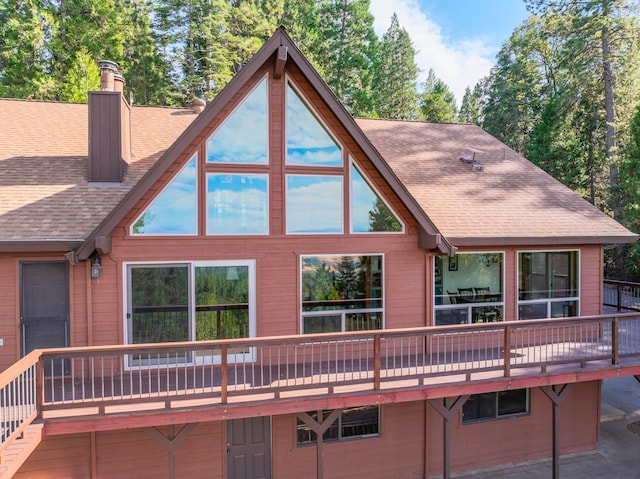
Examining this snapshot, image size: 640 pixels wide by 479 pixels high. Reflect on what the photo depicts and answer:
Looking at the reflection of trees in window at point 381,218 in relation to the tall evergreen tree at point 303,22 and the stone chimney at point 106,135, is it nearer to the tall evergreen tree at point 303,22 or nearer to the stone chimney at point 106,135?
the stone chimney at point 106,135

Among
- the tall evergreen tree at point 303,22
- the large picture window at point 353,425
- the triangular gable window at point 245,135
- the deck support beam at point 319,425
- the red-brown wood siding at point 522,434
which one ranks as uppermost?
the tall evergreen tree at point 303,22

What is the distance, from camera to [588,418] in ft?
28.9

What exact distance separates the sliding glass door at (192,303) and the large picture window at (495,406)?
15.2 feet

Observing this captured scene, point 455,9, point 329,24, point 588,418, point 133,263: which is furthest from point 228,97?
point 455,9

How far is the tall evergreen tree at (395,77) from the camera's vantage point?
103ft

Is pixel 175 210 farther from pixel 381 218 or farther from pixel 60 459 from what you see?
pixel 60 459

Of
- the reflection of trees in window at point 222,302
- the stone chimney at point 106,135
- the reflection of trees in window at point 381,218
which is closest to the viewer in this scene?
the reflection of trees in window at point 222,302

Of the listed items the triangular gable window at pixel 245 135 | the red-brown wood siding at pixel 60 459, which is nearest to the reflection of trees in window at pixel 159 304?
the red-brown wood siding at pixel 60 459

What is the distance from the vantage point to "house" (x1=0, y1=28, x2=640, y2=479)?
6.11m

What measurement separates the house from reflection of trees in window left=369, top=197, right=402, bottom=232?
55mm

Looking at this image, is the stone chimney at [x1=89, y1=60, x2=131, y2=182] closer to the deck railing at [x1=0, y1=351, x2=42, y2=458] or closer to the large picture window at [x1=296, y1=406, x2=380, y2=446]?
the deck railing at [x1=0, y1=351, x2=42, y2=458]

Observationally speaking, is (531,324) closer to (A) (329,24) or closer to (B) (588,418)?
(B) (588,418)

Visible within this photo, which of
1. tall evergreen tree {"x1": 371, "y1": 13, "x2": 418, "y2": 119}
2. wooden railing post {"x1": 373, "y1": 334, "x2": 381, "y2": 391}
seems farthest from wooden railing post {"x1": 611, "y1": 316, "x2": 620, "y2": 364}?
tall evergreen tree {"x1": 371, "y1": 13, "x2": 418, "y2": 119}

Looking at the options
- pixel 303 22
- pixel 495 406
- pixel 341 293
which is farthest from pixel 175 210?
pixel 303 22
